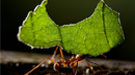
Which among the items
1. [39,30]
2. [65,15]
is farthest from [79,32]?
[65,15]

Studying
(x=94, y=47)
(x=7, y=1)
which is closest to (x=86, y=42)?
(x=94, y=47)

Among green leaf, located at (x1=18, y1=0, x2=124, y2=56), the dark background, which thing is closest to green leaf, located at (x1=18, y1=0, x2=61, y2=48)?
green leaf, located at (x1=18, y1=0, x2=124, y2=56)

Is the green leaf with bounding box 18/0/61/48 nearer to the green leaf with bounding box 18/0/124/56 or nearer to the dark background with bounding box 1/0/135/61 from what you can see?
the green leaf with bounding box 18/0/124/56

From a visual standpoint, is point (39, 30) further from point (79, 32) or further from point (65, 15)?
point (65, 15)

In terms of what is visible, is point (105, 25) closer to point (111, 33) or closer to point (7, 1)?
point (111, 33)

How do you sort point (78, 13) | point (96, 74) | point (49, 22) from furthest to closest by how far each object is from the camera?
point (78, 13) < point (96, 74) < point (49, 22)
